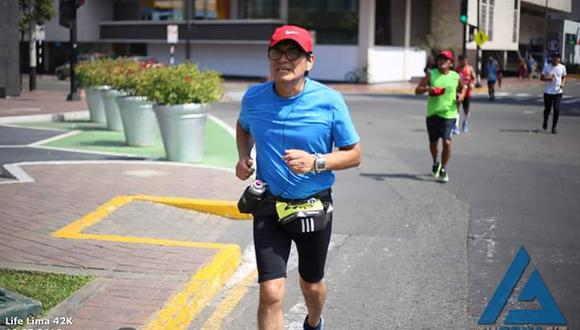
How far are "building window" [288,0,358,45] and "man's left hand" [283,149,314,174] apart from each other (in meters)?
40.1

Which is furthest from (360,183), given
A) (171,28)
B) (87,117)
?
(171,28)

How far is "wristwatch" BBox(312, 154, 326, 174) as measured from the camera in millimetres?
3852

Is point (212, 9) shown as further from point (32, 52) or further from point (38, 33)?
point (32, 52)

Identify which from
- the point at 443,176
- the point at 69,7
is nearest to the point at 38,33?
the point at 69,7

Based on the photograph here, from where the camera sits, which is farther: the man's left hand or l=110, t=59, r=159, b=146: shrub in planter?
l=110, t=59, r=159, b=146: shrub in planter

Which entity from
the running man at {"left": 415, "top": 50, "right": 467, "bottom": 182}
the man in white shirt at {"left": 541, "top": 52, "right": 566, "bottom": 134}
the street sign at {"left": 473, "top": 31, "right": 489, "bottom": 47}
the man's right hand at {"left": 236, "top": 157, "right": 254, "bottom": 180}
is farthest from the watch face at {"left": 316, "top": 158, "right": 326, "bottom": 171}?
the street sign at {"left": 473, "top": 31, "right": 489, "bottom": 47}

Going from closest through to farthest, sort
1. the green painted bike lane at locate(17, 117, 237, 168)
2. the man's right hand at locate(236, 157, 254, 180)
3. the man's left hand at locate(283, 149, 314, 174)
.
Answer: the man's left hand at locate(283, 149, 314, 174) < the man's right hand at locate(236, 157, 254, 180) < the green painted bike lane at locate(17, 117, 237, 168)

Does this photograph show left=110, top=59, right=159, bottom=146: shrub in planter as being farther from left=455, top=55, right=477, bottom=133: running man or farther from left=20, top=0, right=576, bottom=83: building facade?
left=20, top=0, right=576, bottom=83: building facade

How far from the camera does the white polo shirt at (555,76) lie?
55.1ft

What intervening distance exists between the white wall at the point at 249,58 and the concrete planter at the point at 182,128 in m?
33.2

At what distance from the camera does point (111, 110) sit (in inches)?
605

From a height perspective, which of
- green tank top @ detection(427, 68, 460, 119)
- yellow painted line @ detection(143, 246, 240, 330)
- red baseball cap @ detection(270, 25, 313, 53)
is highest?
red baseball cap @ detection(270, 25, 313, 53)

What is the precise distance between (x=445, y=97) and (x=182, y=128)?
3872 mm

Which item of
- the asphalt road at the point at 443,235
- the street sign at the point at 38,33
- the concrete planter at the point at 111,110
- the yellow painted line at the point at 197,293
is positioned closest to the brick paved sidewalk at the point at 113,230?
the yellow painted line at the point at 197,293
